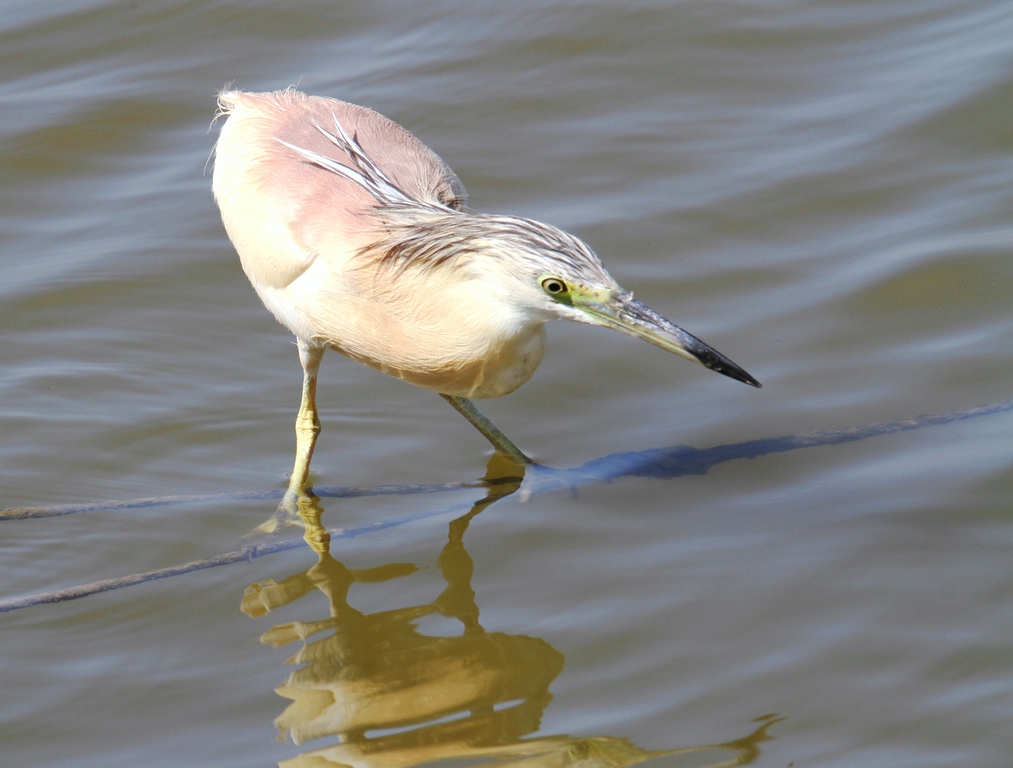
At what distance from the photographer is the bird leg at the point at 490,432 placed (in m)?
5.72

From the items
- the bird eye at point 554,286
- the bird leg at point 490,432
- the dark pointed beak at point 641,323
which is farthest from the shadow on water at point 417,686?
the bird eye at point 554,286

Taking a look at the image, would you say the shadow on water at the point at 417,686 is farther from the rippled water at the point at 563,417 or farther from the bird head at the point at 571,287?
the bird head at the point at 571,287

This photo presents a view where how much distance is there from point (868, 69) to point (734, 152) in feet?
4.13

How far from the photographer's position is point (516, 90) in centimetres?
852

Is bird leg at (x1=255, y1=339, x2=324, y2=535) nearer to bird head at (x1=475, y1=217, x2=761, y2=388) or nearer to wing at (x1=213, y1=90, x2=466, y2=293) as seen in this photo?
wing at (x1=213, y1=90, x2=466, y2=293)

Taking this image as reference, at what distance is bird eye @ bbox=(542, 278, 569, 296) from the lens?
4.08m

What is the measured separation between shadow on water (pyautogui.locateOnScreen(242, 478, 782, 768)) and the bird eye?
4.25 ft

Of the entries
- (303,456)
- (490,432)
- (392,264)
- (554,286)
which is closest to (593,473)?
(490,432)

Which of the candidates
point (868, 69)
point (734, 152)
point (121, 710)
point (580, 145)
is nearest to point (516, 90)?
point (580, 145)

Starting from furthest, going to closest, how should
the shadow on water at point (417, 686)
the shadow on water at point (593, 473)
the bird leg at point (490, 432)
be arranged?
the bird leg at point (490, 432), the shadow on water at point (593, 473), the shadow on water at point (417, 686)

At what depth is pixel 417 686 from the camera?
14.4 feet

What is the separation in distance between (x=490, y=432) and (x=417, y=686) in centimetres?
160

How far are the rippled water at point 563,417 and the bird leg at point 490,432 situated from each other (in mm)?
198

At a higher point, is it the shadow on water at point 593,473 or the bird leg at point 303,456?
the bird leg at point 303,456
